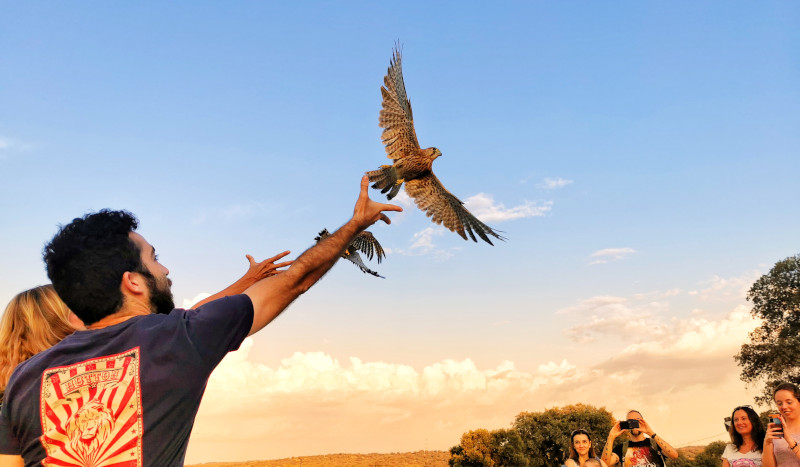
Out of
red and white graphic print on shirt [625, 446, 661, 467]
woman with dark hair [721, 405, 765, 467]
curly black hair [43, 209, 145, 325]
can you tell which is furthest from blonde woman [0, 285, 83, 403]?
red and white graphic print on shirt [625, 446, 661, 467]

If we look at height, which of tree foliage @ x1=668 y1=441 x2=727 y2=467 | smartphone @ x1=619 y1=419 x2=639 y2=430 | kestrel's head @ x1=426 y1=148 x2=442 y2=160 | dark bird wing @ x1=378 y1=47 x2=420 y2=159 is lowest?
tree foliage @ x1=668 y1=441 x2=727 y2=467

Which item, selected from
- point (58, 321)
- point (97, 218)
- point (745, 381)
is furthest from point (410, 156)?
point (745, 381)

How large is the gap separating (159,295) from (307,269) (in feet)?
1.65

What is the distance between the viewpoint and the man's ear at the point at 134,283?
214cm

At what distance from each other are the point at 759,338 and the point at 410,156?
24.1m

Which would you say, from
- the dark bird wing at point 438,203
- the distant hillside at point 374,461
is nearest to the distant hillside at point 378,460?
the distant hillside at point 374,461

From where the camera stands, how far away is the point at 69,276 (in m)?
2.12

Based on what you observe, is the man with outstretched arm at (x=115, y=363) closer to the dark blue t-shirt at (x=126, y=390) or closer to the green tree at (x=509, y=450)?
the dark blue t-shirt at (x=126, y=390)

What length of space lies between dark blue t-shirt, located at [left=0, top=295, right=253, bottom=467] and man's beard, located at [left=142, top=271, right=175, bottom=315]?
0.63 feet

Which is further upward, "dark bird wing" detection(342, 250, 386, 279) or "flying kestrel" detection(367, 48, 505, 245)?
"flying kestrel" detection(367, 48, 505, 245)

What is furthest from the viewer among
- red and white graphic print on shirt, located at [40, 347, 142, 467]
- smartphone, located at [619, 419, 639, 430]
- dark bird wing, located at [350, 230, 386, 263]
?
smartphone, located at [619, 419, 639, 430]

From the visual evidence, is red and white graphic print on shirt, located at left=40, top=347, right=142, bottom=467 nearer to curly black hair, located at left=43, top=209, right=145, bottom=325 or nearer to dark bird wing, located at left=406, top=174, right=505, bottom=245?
curly black hair, located at left=43, top=209, right=145, bottom=325

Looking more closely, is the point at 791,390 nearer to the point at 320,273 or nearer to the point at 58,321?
the point at 320,273

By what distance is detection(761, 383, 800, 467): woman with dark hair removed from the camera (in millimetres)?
6051
